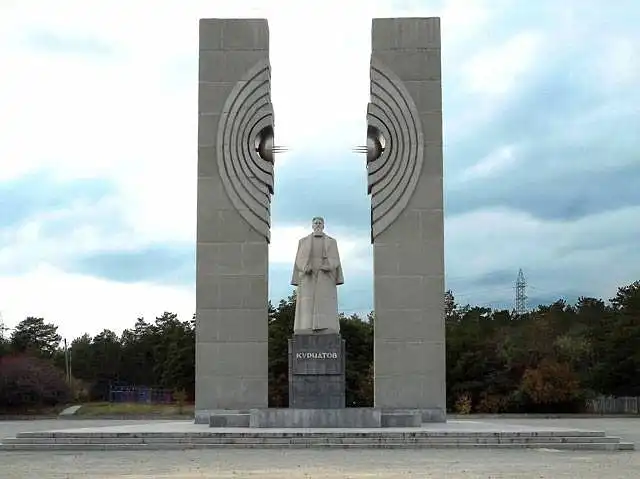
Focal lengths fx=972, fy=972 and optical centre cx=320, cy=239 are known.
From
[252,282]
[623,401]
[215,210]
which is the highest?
[215,210]

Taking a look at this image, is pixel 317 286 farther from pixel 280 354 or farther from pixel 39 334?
pixel 39 334

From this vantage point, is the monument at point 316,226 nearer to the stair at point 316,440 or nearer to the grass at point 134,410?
the stair at point 316,440

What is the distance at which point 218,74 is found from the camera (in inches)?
841

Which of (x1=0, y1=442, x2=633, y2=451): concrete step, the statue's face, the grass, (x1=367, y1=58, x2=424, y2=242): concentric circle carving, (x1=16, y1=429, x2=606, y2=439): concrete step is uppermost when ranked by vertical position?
(x1=367, y1=58, x2=424, y2=242): concentric circle carving

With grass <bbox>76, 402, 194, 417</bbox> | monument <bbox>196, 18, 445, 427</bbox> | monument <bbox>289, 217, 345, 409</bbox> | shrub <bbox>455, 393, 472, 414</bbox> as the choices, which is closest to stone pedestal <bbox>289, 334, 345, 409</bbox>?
monument <bbox>289, 217, 345, 409</bbox>

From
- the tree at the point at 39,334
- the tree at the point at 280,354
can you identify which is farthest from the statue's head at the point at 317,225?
the tree at the point at 39,334

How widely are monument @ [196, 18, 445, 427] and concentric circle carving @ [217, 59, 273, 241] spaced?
22mm

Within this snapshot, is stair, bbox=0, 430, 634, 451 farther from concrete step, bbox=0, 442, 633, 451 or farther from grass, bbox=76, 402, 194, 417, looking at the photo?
grass, bbox=76, 402, 194, 417

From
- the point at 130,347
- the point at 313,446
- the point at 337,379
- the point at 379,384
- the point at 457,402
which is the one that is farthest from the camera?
Result: the point at 130,347

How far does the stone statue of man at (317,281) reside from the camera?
19.0 meters

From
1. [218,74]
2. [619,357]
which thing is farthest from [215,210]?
[619,357]

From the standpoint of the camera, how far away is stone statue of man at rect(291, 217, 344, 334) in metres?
19.0

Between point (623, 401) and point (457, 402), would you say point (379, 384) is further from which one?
point (623, 401)

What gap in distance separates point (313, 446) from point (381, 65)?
966 cm
